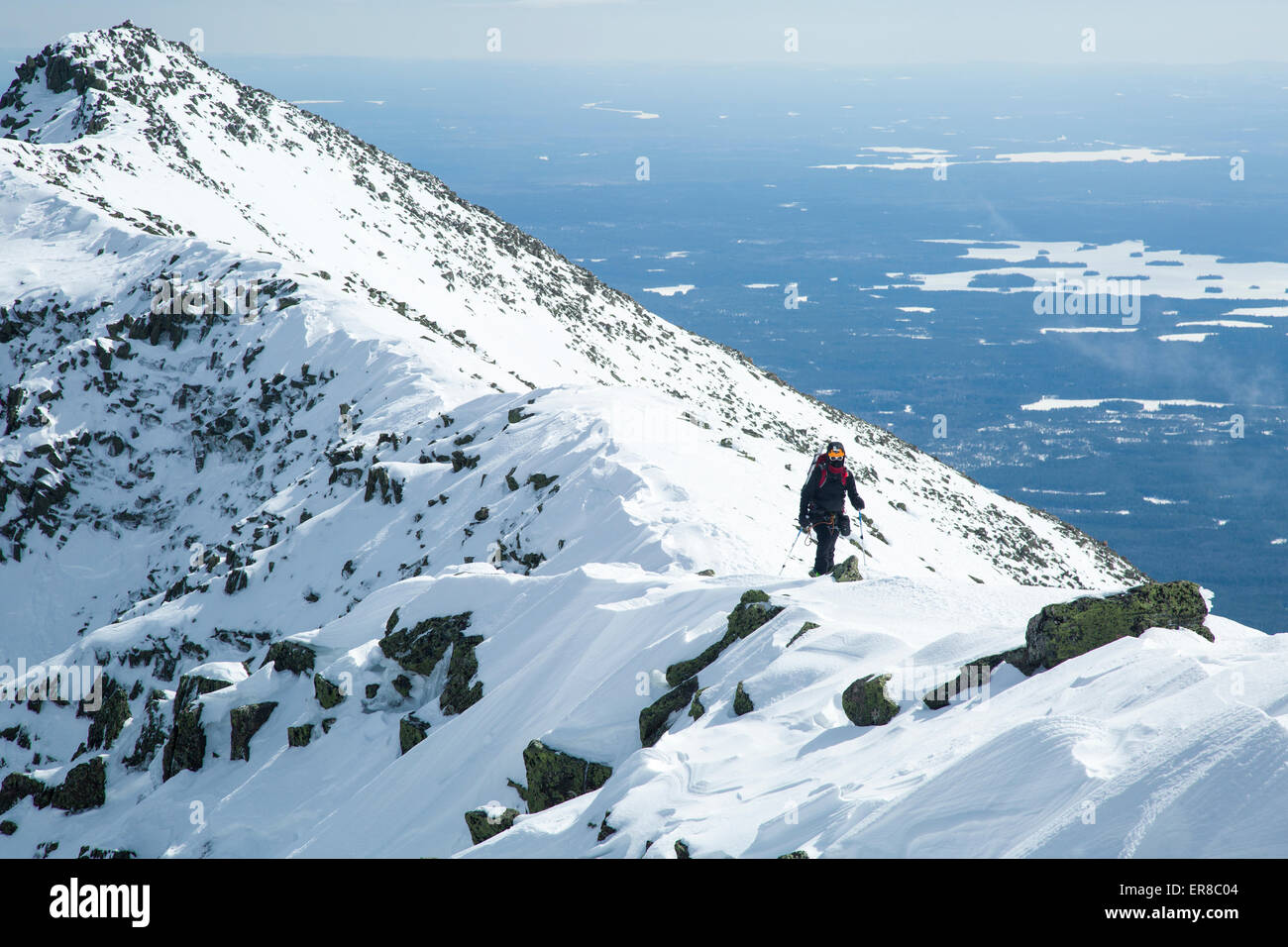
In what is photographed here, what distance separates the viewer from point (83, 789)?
1792cm

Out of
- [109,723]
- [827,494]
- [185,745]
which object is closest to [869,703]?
[827,494]

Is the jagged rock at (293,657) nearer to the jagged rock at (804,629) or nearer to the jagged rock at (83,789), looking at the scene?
the jagged rock at (83,789)

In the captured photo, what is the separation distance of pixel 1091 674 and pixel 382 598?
13.2 meters

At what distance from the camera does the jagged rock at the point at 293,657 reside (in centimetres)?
1686

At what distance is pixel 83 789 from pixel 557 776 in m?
11.9

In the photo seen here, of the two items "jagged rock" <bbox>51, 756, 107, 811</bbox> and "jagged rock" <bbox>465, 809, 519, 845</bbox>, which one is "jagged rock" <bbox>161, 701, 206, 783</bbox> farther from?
"jagged rock" <bbox>465, 809, 519, 845</bbox>

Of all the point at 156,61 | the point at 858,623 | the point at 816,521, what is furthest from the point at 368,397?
the point at 156,61

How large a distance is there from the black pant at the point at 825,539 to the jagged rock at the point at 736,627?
3.05m

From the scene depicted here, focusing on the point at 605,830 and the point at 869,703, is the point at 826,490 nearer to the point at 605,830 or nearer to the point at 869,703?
the point at 869,703

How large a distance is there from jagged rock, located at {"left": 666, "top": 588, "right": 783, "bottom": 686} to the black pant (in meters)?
3.05

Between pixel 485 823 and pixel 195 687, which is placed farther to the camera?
pixel 195 687

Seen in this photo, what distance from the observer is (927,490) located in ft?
164

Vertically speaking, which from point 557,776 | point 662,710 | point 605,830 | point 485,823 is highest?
point 605,830

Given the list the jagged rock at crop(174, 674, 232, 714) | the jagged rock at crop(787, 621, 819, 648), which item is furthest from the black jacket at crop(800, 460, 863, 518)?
the jagged rock at crop(174, 674, 232, 714)
